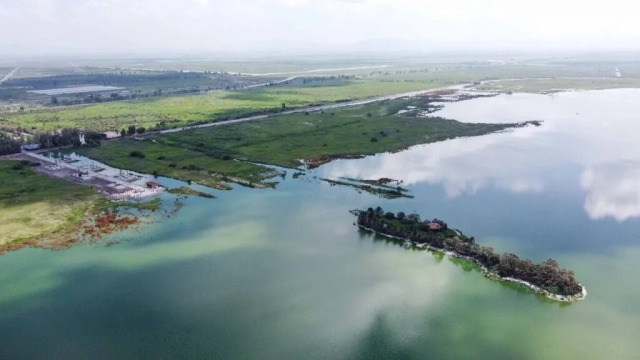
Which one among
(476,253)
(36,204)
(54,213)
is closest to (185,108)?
(36,204)

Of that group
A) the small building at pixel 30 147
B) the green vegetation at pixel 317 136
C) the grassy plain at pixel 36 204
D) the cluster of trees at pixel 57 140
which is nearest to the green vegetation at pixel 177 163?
the cluster of trees at pixel 57 140

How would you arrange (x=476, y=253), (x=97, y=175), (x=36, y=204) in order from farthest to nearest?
(x=97, y=175) → (x=36, y=204) → (x=476, y=253)

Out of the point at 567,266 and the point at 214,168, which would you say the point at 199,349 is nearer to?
the point at 567,266

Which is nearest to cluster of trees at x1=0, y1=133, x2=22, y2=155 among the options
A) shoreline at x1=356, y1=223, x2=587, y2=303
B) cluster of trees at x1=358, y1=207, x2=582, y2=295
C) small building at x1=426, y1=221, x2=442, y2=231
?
cluster of trees at x1=358, y1=207, x2=582, y2=295

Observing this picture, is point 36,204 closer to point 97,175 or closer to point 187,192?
point 97,175

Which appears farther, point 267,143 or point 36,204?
point 267,143

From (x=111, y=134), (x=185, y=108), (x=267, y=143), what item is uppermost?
(x=185, y=108)

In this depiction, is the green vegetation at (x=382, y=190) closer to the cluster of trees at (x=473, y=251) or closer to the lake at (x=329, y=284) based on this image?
the lake at (x=329, y=284)

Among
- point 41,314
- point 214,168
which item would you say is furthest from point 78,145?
point 41,314
